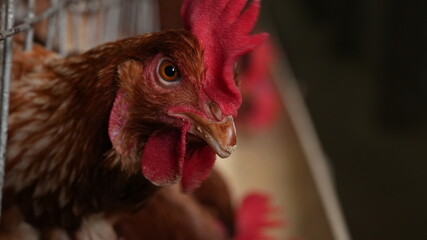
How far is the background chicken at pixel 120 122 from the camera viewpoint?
583mm

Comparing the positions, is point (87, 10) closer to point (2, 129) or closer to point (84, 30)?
point (84, 30)

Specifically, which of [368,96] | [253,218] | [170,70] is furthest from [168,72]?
[368,96]

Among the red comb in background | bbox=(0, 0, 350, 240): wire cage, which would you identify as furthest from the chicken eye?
the red comb in background

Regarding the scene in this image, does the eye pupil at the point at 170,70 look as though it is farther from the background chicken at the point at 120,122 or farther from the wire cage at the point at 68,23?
the wire cage at the point at 68,23

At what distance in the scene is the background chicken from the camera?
58 centimetres

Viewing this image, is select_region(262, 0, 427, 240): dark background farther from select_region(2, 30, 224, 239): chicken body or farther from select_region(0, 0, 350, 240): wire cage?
select_region(2, 30, 224, 239): chicken body

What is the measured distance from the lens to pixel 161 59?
596 millimetres

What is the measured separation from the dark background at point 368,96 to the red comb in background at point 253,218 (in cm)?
102

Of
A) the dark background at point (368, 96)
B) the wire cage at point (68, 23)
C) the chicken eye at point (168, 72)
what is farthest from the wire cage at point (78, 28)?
the dark background at point (368, 96)

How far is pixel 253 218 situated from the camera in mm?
1101

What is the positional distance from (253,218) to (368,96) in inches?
53.8

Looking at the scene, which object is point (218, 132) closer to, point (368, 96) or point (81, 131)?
point (81, 131)

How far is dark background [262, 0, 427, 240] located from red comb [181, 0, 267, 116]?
1.48 meters

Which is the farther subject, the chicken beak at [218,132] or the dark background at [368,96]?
the dark background at [368,96]
